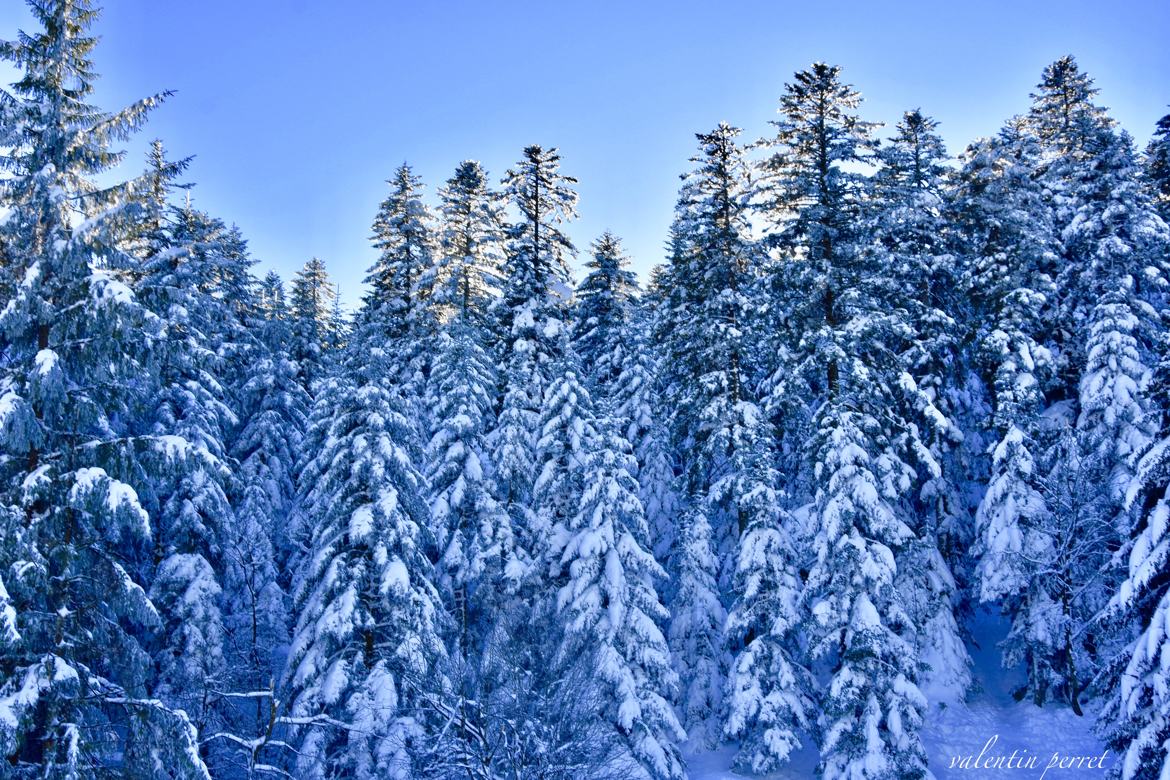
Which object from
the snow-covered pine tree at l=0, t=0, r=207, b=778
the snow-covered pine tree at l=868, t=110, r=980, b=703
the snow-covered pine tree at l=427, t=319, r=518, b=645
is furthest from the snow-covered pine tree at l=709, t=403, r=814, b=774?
the snow-covered pine tree at l=0, t=0, r=207, b=778

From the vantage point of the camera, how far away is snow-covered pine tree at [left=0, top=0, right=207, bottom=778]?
11.5 metres

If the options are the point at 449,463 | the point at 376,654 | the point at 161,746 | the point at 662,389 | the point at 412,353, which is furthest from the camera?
the point at 662,389

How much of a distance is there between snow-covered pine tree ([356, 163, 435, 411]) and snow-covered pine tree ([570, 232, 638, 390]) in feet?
22.7

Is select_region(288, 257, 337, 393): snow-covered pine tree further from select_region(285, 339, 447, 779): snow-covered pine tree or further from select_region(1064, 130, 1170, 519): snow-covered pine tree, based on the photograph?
select_region(1064, 130, 1170, 519): snow-covered pine tree

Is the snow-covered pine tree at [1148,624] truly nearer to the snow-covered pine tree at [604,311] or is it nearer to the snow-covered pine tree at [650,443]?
the snow-covered pine tree at [650,443]

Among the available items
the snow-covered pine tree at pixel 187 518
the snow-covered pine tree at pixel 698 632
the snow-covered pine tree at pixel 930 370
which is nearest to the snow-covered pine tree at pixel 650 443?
the snow-covered pine tree at pixel 698 632

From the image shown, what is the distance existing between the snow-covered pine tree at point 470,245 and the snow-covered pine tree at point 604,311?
14.6ft

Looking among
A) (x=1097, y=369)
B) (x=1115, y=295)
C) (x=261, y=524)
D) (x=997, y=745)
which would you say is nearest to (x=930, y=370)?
(x=1097, y=369)

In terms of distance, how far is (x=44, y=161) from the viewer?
12.9m

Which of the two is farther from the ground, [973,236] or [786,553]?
[973,236]

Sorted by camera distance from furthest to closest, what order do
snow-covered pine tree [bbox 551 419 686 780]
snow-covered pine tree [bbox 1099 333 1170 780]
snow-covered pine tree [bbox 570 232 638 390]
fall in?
snow-covered pine tree [bbox 570 232 638 390] < snow-covered pine tree [bbox 551 419 686 780] < snow-covered pine tree [bbox 1099 333 1170 780]

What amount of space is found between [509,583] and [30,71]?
55.2 feet

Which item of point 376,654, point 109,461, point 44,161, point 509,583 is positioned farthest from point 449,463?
point 44,161

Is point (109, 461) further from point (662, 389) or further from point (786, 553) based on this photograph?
point (662, 389)
